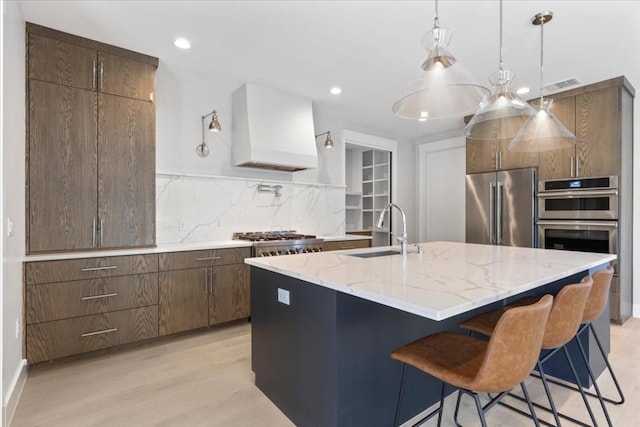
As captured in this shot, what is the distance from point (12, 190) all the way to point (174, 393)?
1.63 m

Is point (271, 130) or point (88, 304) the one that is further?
point (271, 130)

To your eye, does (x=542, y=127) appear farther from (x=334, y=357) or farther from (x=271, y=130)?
(x=271, y=130)

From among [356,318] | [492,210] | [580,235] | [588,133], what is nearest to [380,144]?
[492,210]

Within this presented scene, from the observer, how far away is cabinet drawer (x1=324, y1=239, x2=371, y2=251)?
409 cm

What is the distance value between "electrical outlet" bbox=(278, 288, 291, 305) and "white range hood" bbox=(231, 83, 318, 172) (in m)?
2.00

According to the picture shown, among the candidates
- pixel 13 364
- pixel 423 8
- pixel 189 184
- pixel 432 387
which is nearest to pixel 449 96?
pixel 423 8

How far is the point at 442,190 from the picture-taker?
18.7ft

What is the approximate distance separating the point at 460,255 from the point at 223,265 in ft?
6.97

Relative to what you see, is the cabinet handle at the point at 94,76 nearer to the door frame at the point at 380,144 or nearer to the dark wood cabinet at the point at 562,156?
the door frame at the point at 380,144

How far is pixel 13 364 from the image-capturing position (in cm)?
204

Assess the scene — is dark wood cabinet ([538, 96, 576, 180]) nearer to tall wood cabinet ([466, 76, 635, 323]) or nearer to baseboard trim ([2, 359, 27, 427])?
tall wood cabinet ([466, 76, 635, 323])

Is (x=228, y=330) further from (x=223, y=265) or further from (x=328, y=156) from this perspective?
(x=328, y=156)

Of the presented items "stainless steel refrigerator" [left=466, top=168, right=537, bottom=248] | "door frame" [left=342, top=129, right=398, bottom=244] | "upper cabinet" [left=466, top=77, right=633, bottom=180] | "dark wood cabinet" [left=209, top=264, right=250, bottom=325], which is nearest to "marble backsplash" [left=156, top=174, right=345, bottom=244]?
"dark wood cabinet" [left=209, top=264, right=250, bottom=325]

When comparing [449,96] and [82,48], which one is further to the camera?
[82,48]
